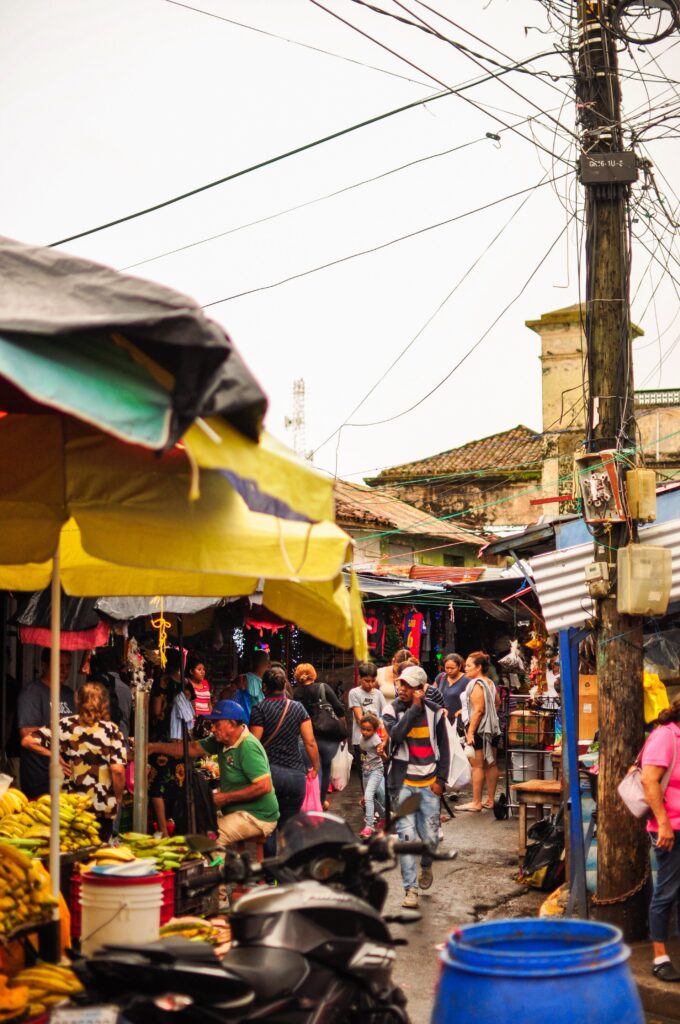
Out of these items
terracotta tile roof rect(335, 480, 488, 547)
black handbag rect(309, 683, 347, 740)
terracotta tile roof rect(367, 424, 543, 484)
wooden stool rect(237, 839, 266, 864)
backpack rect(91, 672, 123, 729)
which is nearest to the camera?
wooden stool rect(237, 839, 266, 864)

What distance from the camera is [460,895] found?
1109 centimetres

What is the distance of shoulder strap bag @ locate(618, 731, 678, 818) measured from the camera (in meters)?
8.07

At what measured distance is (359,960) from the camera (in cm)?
421

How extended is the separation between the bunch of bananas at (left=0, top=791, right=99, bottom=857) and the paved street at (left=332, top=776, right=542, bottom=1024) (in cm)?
243

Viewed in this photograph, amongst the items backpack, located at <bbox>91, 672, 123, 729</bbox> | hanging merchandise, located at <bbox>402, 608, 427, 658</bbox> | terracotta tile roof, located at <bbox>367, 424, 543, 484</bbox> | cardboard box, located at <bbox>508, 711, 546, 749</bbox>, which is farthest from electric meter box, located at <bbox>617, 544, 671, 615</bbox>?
terracotta tile roof, located at <bbox>367, 424, 543, 484</bbox>

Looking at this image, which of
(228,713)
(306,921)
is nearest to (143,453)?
(306,921)

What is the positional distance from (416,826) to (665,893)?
328 centimetres

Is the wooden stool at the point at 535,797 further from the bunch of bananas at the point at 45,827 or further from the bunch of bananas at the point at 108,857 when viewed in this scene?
the bunch of bananas at the point at 108,857

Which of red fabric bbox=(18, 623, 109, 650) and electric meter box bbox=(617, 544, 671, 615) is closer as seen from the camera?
electric meter box bbox=(617, 544, 671, 615)

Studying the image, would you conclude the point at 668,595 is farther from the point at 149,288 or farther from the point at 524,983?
the point at 149,288

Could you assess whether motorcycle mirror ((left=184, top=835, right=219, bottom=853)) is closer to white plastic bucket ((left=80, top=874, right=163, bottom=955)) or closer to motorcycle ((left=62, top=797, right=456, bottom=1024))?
motorcycle ((left=62, top=797, right=456, bottom=1024))

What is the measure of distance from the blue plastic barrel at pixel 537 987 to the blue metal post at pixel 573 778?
532cm

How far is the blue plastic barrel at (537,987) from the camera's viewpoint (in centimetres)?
389

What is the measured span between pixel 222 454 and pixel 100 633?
8.40 meters
